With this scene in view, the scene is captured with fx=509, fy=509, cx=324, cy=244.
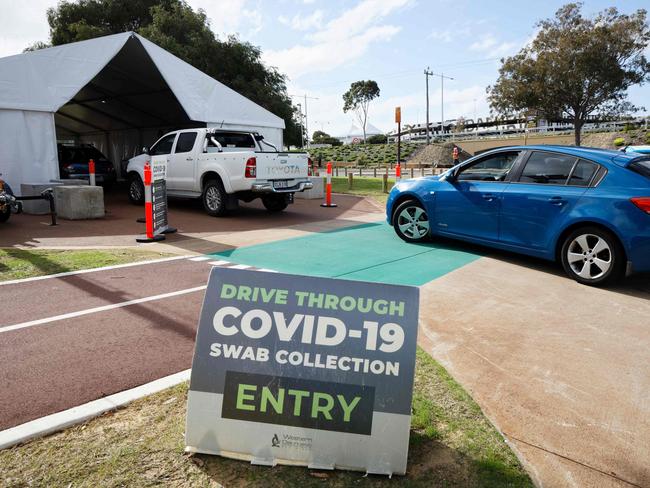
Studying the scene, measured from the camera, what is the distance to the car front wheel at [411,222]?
821 cm

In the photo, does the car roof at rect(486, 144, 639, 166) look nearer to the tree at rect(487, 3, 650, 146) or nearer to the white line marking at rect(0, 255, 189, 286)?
the white line marking at rect(0, 255, 189, 286)

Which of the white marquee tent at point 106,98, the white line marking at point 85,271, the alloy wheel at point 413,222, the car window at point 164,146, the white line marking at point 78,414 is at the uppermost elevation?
the white marquee tent at point 106,98

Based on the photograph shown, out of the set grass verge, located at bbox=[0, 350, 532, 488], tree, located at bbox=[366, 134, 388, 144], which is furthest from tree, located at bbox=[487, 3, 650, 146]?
tree, located at bbox=[366, 134, 388, 144]

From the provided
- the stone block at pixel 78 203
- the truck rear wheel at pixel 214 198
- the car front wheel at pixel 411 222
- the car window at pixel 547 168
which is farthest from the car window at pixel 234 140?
the car window at pixel 547 168

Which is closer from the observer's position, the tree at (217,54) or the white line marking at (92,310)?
the white line marking at (92,310)

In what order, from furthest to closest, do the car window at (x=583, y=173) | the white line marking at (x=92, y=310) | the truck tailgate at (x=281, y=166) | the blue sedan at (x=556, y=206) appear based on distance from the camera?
the truck tailgate at (x=281, y=166) < the car window at (x=583, y=173) < the blue sedan at (x=556, y=206) < the white line marking at (x=92, y=310)

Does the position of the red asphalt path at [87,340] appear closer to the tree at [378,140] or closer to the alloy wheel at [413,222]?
the alloy wheel at [413,222]

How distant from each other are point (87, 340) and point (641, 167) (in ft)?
19.9

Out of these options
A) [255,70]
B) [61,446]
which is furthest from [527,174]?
[255,70]

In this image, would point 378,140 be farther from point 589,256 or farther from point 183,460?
point 183,460

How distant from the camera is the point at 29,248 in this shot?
8023 mm

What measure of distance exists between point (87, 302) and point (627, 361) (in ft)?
16.0

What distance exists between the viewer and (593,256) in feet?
19.5

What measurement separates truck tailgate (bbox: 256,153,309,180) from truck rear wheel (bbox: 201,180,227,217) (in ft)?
3.92
